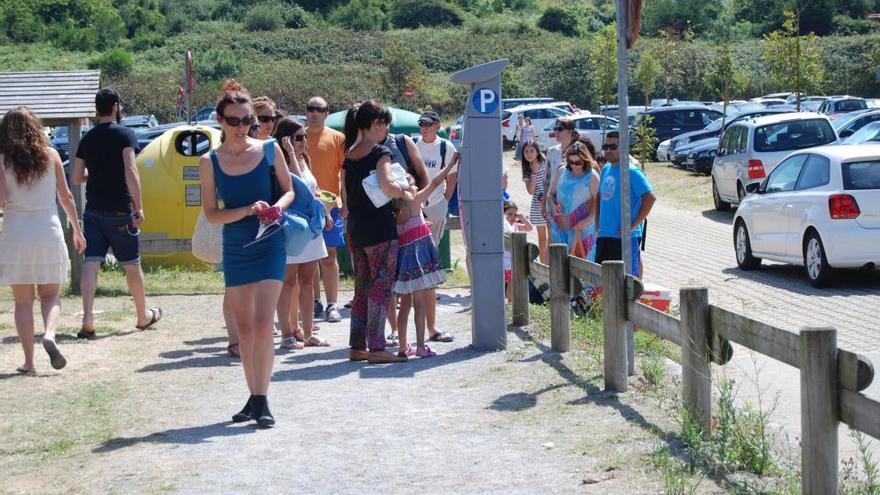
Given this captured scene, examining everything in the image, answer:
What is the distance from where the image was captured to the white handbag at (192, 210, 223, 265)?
8.32 metres

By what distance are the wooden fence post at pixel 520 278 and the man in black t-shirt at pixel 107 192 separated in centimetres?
306

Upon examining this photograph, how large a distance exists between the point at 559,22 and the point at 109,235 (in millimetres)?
79939

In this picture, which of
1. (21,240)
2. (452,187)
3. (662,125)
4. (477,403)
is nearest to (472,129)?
(452,187)

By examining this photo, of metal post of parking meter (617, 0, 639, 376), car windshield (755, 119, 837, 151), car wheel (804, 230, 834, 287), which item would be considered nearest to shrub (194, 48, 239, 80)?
car windshield (755, 119, 837, 151)

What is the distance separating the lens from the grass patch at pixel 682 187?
26.9 m

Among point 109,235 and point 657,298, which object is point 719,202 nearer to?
point 657,298

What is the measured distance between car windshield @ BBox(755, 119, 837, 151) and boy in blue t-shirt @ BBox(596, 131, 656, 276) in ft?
40.2

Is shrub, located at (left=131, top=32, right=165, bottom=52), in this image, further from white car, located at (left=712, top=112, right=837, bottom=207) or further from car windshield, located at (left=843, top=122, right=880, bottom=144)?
car windshield, located at (left=843, top=122, right=880, bottom=144)

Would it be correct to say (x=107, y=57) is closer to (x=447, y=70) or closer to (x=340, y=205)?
(x=447, y=70)

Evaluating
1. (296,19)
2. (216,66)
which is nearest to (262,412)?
(216,66)

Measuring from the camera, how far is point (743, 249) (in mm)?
16453

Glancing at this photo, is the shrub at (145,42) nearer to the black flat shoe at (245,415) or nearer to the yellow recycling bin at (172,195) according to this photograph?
the yellow recycling bin at (172,195)

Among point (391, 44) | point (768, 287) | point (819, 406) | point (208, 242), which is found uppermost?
point (391, 44)

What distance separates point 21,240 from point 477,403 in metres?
3.52
